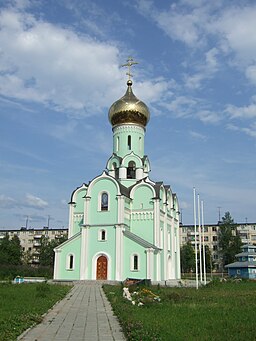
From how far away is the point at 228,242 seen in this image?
5581 cm

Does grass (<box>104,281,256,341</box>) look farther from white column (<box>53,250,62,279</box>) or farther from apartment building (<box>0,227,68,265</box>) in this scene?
apartment building (<box>0,227,68,265</box>)

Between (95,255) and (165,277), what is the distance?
6867mm

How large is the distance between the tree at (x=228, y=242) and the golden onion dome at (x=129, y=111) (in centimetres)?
2615

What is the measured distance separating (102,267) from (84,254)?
180 centimetres

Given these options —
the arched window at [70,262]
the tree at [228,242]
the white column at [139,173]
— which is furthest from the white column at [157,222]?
the tree at [228,242]

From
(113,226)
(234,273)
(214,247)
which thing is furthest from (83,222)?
(214,247)

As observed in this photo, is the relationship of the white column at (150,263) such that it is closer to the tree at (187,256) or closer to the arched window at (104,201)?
the arched window at (104,201)

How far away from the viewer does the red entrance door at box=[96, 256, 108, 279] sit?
30031 mm

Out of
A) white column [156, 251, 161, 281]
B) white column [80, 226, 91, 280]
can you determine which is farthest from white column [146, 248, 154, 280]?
white column [80, 226, 91, 280]

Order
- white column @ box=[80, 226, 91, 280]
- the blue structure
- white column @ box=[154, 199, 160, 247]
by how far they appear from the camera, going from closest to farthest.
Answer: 1. white column @ box=[80, 226, 91, 280]
2. white column @ box=[154, 199, 160, 247]
3. the blue structure

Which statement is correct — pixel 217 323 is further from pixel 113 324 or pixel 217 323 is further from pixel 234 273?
pixel 234 273

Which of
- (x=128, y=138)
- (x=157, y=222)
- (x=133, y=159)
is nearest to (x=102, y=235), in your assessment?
(x=157, y=222)

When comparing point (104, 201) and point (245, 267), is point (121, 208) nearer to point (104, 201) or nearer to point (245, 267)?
point (104, 201)

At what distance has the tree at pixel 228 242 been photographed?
54688mm
